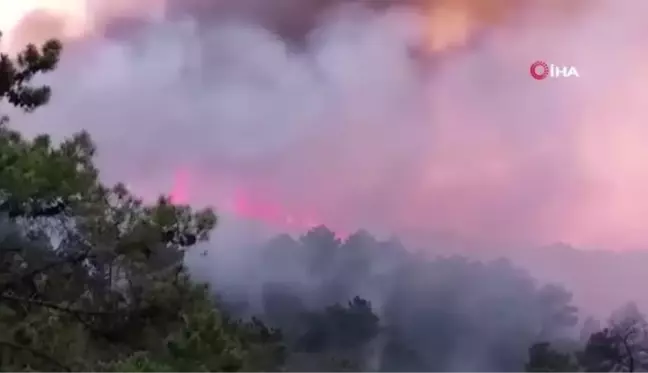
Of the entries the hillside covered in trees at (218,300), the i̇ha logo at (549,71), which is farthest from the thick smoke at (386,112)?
the hillside covered in trees at (218,300)

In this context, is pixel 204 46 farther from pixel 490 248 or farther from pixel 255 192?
pixel 490 248

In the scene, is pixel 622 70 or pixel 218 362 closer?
pixel 218 362

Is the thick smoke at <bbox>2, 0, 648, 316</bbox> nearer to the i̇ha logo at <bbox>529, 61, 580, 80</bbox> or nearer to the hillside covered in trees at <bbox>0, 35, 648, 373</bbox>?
the i̇ha logo at <bbox>529, 61, 580, 80</bbox>

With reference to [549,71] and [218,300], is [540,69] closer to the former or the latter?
[549,71]

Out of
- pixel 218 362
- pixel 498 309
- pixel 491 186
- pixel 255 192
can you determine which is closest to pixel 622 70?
pixel 491 186

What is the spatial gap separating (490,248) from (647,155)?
0.70 meters

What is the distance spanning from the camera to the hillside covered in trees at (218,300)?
2510 millimetres

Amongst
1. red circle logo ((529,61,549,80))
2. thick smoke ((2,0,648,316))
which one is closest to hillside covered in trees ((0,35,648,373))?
thick smoke ((2,0,648,316))

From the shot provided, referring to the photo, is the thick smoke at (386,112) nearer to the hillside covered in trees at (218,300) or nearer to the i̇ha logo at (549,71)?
the i̇ha logo at (549,71)

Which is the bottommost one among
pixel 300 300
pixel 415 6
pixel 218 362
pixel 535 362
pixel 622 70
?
pixel 218 362

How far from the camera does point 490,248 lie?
3.36 m

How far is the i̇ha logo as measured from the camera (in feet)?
11.2

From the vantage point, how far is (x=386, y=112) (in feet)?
11.2

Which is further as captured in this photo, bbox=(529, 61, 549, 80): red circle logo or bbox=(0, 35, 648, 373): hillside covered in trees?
bbox=(529, 61, 549, 80): red circle logo
